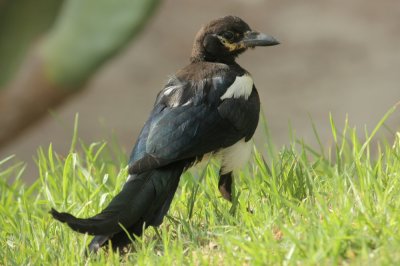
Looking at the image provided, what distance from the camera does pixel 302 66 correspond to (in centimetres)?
926

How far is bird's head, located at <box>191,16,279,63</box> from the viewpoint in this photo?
4.48 meters

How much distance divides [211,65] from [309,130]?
13.9ft

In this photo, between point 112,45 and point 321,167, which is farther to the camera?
point 112,45

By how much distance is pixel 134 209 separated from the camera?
3.78 meters

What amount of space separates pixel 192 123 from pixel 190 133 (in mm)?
57

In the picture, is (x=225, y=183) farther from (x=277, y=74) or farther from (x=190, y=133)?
(x=277, y=74)

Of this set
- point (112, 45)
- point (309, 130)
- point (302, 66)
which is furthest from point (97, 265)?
point (302, 66)

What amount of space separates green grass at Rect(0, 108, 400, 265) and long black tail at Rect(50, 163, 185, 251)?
60 millimetres

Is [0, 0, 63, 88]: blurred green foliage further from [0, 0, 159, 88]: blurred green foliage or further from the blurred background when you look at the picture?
the blurred background

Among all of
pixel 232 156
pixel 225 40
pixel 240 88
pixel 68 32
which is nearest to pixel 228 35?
pixel 225 40

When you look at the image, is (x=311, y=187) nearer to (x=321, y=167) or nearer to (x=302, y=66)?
(x=321, y=167)

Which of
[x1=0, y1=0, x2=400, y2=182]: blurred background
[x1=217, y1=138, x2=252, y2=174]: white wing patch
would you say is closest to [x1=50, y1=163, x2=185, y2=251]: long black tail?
[x1=217, y1=138, x2=252, y2=174]: white wing patch

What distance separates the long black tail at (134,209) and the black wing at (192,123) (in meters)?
0.06

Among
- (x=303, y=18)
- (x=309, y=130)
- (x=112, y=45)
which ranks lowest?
(x=309, y=130)
